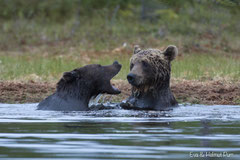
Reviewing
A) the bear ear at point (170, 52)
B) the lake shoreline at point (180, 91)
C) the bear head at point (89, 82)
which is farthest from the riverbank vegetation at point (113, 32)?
the bear ear at point (170, 52)

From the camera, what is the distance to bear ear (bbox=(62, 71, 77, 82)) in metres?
10.7

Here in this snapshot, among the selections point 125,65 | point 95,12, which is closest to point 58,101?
point 125,65

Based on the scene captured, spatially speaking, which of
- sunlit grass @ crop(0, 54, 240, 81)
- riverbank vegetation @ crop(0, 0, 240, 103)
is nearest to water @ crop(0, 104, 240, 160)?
sunlit grass @ crop(0, 54, 240, 81)

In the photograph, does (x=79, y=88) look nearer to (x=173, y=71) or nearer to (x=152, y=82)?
(x=152, y=82)

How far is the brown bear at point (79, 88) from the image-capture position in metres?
10.8

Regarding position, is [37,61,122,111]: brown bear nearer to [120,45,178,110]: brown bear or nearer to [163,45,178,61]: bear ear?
[120,45,178,110]: brown bear

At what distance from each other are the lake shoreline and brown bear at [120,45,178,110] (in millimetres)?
1901

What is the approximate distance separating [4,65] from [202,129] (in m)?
11.3

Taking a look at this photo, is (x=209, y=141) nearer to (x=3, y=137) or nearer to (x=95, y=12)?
(x=3, y=137)

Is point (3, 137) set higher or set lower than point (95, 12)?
lower

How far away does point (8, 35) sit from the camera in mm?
28031

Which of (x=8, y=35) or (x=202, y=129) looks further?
(x=8, y=35)

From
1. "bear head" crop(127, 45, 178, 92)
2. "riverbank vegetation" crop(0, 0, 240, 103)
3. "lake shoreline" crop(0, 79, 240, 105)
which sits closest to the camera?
"bear head" crop(127, 45, 178, 92)

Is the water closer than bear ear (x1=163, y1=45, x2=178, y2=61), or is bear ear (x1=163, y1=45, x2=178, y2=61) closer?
the water
